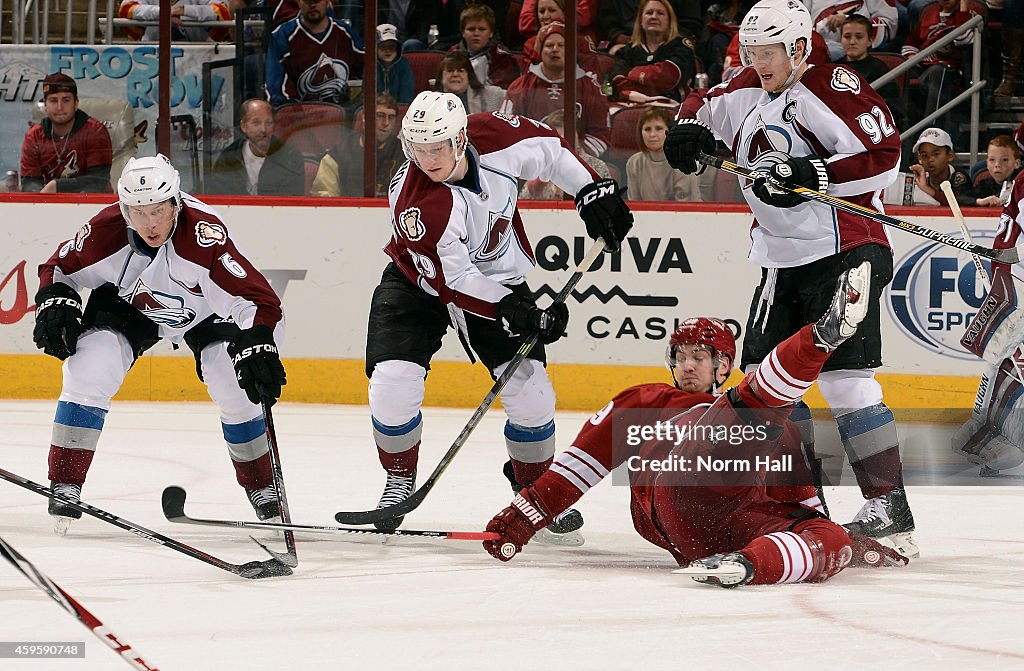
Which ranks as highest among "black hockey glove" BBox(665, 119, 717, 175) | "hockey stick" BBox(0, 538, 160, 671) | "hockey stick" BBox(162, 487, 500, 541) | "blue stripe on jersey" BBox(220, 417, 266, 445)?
"black hockey glove" BBox(665, 119, 717, 175)

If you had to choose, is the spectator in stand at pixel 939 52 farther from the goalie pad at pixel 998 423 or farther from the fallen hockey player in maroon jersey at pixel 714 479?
the fallen hockey player in maroon jersey at pixel 714 479

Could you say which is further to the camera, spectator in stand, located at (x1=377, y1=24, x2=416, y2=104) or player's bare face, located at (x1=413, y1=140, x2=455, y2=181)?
spectator in stand, located at (x1=377, y1=24, x2=416, y2=104)

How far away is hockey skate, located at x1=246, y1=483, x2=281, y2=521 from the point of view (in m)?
3.79

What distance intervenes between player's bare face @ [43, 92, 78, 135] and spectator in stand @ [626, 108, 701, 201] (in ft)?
7.18

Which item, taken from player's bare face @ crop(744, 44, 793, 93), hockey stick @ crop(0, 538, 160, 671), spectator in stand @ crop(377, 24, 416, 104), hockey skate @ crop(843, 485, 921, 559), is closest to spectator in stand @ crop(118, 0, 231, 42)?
spectator in stand @ crop(377, 24, 416, 104)

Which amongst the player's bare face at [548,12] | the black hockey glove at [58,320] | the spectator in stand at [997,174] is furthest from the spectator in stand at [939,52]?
the black hockey glove at [58,320]

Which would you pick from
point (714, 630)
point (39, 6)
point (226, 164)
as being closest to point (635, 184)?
point (226, 164)

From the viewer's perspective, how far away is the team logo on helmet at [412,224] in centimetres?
→ 365

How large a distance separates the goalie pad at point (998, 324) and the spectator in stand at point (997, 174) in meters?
0.83

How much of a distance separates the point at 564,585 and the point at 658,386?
46 centimetres

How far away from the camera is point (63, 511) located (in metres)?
3.66

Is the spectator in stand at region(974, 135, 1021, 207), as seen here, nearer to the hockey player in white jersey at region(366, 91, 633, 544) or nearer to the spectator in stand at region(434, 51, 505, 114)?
the spectator in stand at region(434, 51, 505, 114)

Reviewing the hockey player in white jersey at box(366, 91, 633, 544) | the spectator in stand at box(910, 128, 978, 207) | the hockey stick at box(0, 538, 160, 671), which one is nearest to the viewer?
the hockey stick at box(0, 538, 160, 671)

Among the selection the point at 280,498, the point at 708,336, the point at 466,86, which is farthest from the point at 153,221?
the point at 466,86
